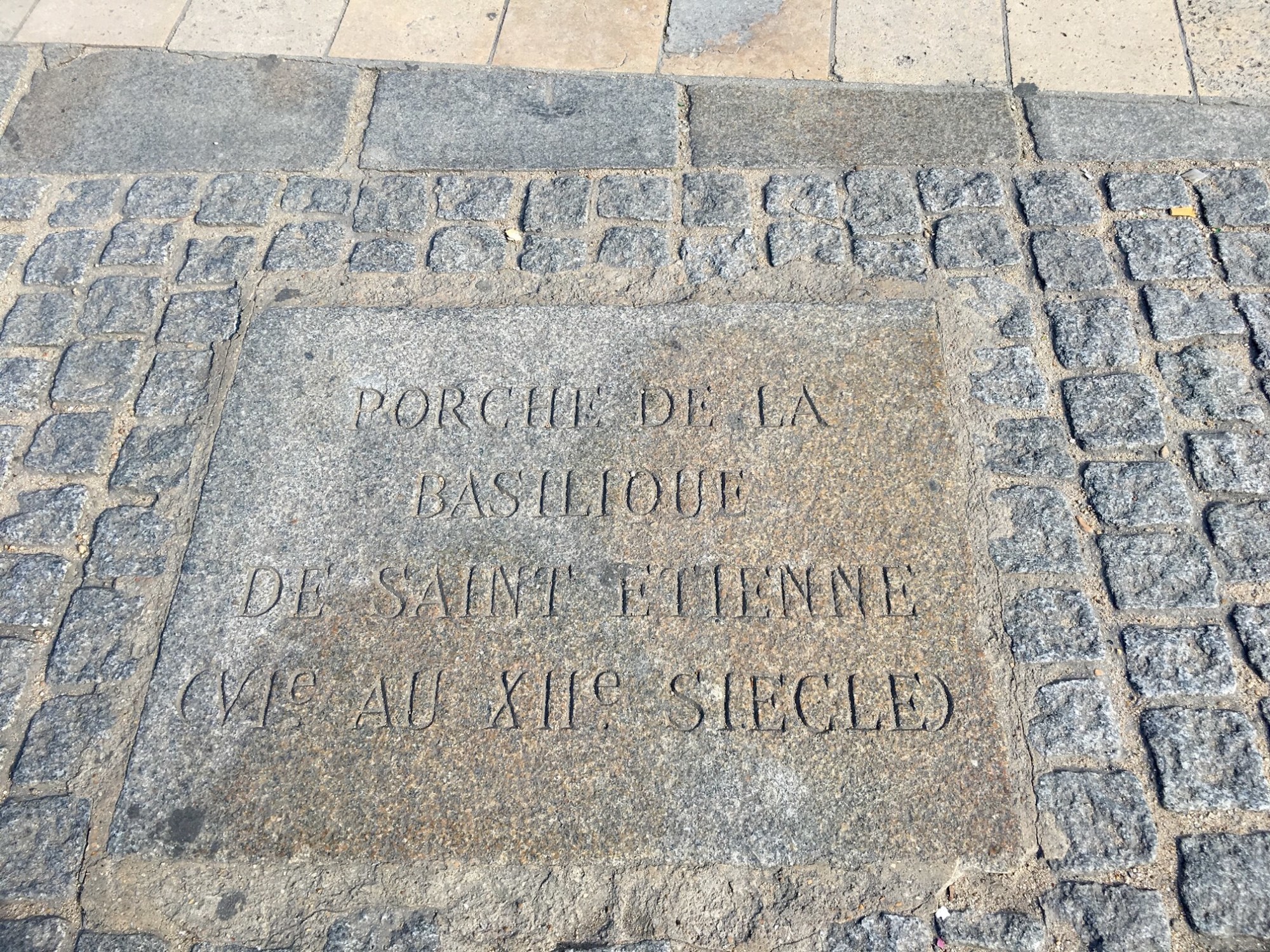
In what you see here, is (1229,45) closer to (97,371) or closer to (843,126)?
(843,126)

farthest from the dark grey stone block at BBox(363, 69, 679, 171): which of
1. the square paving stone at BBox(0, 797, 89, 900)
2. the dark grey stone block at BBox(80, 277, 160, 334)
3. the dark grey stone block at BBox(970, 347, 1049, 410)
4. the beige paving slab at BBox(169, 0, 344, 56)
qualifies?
the square paving stone at BBox(0, 797, 89, 900)

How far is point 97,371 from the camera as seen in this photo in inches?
122

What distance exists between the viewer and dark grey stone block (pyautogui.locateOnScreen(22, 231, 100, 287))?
3338mm

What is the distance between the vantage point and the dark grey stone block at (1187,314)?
9.92ft

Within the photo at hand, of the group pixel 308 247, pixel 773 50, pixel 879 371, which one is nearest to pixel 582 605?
pixel 879 371

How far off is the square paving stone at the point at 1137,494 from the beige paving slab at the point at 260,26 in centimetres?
336

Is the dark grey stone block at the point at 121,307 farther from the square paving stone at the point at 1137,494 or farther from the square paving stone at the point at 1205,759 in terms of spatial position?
the square paving stone at the point at 1205,759

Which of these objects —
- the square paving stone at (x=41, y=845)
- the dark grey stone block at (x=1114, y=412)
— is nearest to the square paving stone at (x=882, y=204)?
the dark grey stone block at (x=1114, y=412)

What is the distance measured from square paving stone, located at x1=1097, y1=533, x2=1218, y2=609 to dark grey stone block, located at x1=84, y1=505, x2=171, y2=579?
2.53 m

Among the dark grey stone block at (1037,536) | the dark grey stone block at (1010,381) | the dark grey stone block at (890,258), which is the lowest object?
the dark grey stone block at (1037,536)

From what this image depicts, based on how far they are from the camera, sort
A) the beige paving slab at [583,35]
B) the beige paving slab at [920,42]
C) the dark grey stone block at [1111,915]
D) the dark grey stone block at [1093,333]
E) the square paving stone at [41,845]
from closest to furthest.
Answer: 1. the dark grey stone block at [1111,915]
2. the square paving stone at [41,845]
3. the dark grey stone block at [1093,333]
4. the beige paving slab at [920,42]
5. the beige paving slab at [583,35]

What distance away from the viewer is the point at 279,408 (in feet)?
9.57

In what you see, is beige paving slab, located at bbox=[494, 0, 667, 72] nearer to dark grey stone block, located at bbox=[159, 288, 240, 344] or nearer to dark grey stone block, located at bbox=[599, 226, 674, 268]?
dark grey stone block, located at bbox=[599, 226, 674, 268]

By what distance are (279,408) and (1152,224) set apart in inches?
113
